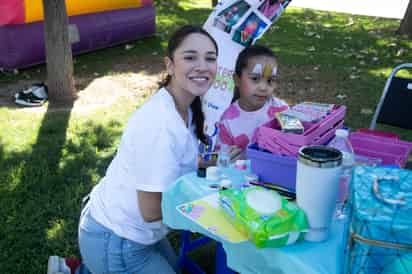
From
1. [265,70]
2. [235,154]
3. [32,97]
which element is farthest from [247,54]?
[32,97]

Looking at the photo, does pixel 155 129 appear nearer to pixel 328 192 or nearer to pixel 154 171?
pixel 154 171

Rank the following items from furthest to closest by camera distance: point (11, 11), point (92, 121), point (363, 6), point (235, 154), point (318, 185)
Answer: point (363, 6)
point (11, 11)
point (92, 121)
point (235, 154)
point (318, 185)

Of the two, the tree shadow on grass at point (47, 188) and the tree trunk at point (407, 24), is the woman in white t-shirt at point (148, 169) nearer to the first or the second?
the tree shadow on grass at point (47, 188)

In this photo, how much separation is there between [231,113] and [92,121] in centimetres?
245

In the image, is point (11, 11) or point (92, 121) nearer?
point (92, 121)

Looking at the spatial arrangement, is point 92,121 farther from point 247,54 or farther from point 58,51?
point 247,54

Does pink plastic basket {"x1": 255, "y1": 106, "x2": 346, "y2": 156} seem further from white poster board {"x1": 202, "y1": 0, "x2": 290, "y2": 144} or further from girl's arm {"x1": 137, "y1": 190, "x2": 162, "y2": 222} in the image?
white poster board {"x1": 202, "y1": 0, "x2": 290, "y2": 144}

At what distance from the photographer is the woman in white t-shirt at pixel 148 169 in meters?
1.80

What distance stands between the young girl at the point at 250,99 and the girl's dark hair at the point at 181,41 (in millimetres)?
401

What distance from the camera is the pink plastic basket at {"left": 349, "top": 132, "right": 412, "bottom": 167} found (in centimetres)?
193

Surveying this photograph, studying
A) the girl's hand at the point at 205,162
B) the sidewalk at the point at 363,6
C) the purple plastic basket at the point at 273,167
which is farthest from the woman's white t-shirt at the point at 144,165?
the sidewalk at the point at 363,6

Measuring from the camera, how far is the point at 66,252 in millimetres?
2973

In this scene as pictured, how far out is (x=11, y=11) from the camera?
225 inches

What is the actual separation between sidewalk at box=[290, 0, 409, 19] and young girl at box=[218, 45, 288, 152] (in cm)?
865
